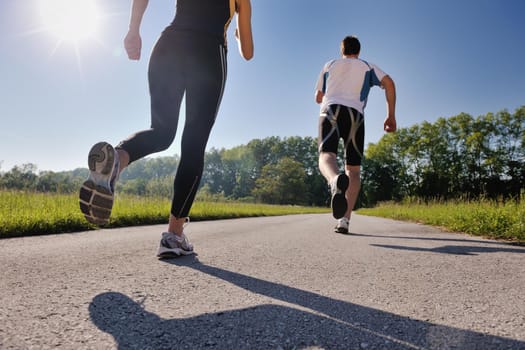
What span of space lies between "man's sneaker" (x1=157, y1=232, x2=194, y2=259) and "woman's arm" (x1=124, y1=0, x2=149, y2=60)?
128 centimetres

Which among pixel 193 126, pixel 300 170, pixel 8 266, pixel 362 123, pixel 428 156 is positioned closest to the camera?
pixel 8 266

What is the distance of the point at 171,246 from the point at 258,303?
105cm

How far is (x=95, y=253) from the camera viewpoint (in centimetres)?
210

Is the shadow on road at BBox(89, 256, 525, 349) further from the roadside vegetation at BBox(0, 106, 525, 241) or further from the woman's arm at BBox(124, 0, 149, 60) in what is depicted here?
the roadside vegetation at BBox(0, 106, 525, 241)

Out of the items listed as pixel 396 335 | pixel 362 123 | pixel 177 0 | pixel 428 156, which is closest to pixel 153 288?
pixel 396 335

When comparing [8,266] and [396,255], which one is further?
[396,255]

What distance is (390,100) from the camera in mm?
3918

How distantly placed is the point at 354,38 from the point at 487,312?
3.72 metres

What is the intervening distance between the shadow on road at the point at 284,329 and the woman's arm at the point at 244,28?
1973 mm

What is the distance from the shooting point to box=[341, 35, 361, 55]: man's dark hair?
3.94 meters

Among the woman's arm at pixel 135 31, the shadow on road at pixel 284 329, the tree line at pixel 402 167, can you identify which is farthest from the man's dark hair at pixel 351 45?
the tree line at pixel 402 167

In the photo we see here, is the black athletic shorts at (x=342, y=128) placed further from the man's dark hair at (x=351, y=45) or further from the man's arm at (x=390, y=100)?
the man's dark hair at (x=351, y=45)

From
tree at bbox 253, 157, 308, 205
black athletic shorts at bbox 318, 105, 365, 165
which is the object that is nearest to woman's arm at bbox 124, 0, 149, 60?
black athletic shorts at bbox 318, 105, 365, 165

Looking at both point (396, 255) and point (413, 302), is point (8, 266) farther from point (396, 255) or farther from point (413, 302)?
point (396, 255)
